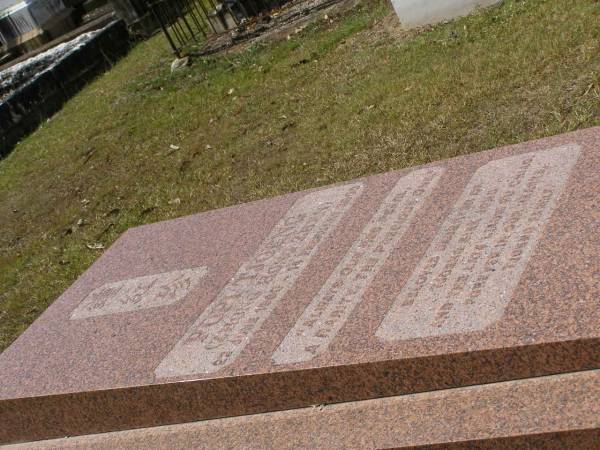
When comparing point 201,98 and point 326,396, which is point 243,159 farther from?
point 326,396

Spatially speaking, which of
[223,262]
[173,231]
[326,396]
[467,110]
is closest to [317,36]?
[467,110]

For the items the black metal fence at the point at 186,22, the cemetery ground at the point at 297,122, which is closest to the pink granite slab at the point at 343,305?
the cemetery ground at the point at 297,122

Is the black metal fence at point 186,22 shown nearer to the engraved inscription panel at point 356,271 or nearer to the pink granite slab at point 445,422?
the engraved inscription panel at point 356,271

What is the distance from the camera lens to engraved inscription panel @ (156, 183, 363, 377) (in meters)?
3.74

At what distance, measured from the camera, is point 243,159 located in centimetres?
750

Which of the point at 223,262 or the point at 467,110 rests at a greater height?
the point at 223,262

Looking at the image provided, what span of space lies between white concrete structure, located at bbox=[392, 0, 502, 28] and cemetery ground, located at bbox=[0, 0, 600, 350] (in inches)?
5.3

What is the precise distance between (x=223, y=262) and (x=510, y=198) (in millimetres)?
1508

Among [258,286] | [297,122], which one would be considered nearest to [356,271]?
[258,286]

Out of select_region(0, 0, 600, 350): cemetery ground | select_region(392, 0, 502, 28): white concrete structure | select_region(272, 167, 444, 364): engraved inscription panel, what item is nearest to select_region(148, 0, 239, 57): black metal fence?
select_region(0, 0, 600, 350): cemetery ground

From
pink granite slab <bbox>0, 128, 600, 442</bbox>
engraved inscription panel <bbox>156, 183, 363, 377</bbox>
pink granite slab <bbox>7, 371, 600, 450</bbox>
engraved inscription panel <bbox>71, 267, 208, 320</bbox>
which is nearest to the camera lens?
pink granite slab <bbox>7, 371, 600, 450</bbox>

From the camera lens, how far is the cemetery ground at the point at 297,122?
19.9ft

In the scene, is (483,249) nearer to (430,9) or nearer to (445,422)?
(445,422)

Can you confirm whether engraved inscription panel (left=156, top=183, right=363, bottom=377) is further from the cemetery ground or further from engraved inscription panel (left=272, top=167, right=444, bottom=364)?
the cemetery ground
